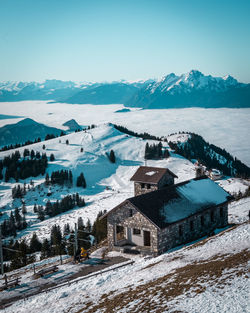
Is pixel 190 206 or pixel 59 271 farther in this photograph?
pixel 190 206

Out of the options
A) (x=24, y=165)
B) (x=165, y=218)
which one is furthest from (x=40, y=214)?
(x=165, y=218)

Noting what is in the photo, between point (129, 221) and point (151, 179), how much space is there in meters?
12.0

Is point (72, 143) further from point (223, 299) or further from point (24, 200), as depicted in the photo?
point (223, 299)

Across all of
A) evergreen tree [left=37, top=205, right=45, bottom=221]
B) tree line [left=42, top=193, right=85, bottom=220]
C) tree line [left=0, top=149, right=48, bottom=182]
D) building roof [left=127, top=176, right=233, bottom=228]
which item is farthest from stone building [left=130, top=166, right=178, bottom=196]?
tree line [left=0, top=149, right=48, bottom=182]

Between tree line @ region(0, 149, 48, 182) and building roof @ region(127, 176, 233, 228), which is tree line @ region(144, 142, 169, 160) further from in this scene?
building roof @ region(127, 176, 233, 228)

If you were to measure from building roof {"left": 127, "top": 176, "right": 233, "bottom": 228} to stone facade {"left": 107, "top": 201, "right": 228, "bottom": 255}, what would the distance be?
61cm

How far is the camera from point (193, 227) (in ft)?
128

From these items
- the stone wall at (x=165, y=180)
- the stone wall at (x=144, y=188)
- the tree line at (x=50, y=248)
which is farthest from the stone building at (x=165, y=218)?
the tree line at (x=50, y=248)

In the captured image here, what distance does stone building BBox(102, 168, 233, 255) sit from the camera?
35.7 meters

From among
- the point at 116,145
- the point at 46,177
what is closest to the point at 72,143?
the point at 116,145

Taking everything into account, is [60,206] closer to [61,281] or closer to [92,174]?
[92,174]

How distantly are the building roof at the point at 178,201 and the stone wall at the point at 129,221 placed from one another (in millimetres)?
950

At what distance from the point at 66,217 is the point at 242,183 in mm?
Result: 55951

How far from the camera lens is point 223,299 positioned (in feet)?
61.0
